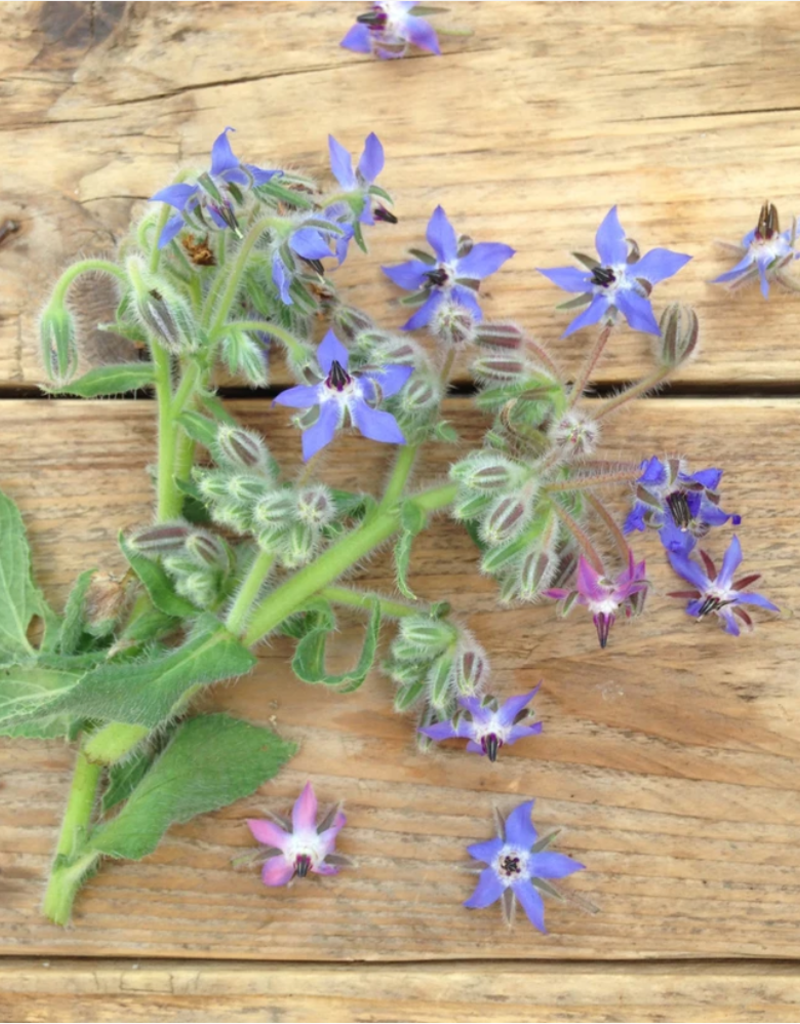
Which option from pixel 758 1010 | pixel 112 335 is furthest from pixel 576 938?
pixel 112 335

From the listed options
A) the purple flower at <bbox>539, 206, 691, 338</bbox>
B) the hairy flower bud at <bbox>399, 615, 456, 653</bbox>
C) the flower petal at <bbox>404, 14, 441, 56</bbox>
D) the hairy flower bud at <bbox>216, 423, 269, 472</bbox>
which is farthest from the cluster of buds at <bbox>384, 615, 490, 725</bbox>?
the flower petal at <bbox>404, 14, 441, 56</bbox>

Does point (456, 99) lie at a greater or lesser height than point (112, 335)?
greater

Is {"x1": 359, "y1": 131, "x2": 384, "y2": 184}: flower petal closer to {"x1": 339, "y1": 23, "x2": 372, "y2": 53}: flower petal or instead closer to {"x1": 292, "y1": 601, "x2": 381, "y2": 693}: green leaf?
{"x1": 339, "y1": 23, "x2": 372, "y2": 53}: flower petal

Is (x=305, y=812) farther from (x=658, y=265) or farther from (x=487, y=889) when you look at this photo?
(x=658, y=265)

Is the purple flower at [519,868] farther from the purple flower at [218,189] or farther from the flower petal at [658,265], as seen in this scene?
the purple flower at [218,189]

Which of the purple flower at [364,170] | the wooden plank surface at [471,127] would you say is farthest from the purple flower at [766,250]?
the purple flower at [364,170]

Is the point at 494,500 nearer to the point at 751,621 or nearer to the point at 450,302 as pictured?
the point at 450,302
